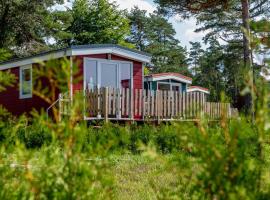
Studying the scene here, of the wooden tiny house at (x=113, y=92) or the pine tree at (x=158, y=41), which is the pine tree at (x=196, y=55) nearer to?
the pine tree at (x=158, y=41)

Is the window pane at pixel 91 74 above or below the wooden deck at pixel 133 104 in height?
above

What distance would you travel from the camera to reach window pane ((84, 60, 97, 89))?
21.0m

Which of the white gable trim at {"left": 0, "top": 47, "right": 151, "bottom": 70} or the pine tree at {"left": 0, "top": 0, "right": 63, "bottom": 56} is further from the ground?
the pine tree at {"left": 0, "top": 0, "right": 63, "bottom": 56}

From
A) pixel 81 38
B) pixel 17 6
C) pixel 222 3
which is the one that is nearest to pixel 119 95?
pixel 222 3

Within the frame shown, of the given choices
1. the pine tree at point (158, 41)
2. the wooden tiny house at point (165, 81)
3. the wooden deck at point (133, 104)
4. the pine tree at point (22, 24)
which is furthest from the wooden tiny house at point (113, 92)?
the pine tree at point (158, 41)

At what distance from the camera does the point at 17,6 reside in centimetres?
3453

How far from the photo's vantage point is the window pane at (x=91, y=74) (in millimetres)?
21000

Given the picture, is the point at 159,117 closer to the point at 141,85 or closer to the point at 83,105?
the point at 141,85

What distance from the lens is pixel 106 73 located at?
21672 millimetres

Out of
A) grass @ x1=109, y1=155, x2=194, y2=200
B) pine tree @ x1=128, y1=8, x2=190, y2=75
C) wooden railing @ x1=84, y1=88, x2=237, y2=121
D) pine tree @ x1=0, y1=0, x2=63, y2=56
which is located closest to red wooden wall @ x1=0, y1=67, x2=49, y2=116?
wooden railing @ x1=84, y1=88, x2=237, y2=121

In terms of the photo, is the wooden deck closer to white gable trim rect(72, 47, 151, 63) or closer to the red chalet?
the red chalet

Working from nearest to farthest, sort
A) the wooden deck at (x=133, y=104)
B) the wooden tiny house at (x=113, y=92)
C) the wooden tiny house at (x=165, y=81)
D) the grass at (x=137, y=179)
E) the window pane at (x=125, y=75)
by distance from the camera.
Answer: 1. the grass at (x=137, y=179)
2. the wooden deck at (x=133, y=104)
3. the wooden tiny house at (x=113, y=92)
4. the window pane at (x=125, y=75)
5. the wooden tiny house at (x=165, y=81)

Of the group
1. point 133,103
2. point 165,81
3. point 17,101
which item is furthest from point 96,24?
point 133,103

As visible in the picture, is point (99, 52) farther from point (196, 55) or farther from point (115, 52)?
point (196, 55)
